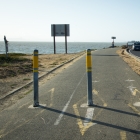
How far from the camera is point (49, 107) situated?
248 inches

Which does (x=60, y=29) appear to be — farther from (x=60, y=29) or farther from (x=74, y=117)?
(x=74, y=117)

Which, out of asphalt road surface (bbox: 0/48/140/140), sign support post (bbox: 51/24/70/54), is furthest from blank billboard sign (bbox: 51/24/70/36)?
asphalt road surface (bbox: 0/48/140/140)

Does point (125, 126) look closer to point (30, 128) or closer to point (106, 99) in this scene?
point (30, 128)

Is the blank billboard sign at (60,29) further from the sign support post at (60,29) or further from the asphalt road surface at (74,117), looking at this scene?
the asphalt road surface at (74,117)

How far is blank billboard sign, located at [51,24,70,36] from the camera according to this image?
43750 millimetres

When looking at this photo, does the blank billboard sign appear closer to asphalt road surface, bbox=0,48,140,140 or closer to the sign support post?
the sign support post

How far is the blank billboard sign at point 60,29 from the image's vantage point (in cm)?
4375

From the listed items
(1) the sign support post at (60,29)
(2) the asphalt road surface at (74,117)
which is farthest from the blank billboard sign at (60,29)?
(2) the asphalt road surface at (74,117)

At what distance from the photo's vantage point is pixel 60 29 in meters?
43.8

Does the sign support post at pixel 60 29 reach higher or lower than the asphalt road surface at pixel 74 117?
higher

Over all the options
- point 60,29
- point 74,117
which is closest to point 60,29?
point 60,29

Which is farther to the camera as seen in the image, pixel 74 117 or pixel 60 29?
pixel 60 29

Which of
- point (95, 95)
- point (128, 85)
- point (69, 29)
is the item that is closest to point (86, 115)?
point (95, 95)

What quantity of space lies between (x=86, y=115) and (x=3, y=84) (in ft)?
17.7
